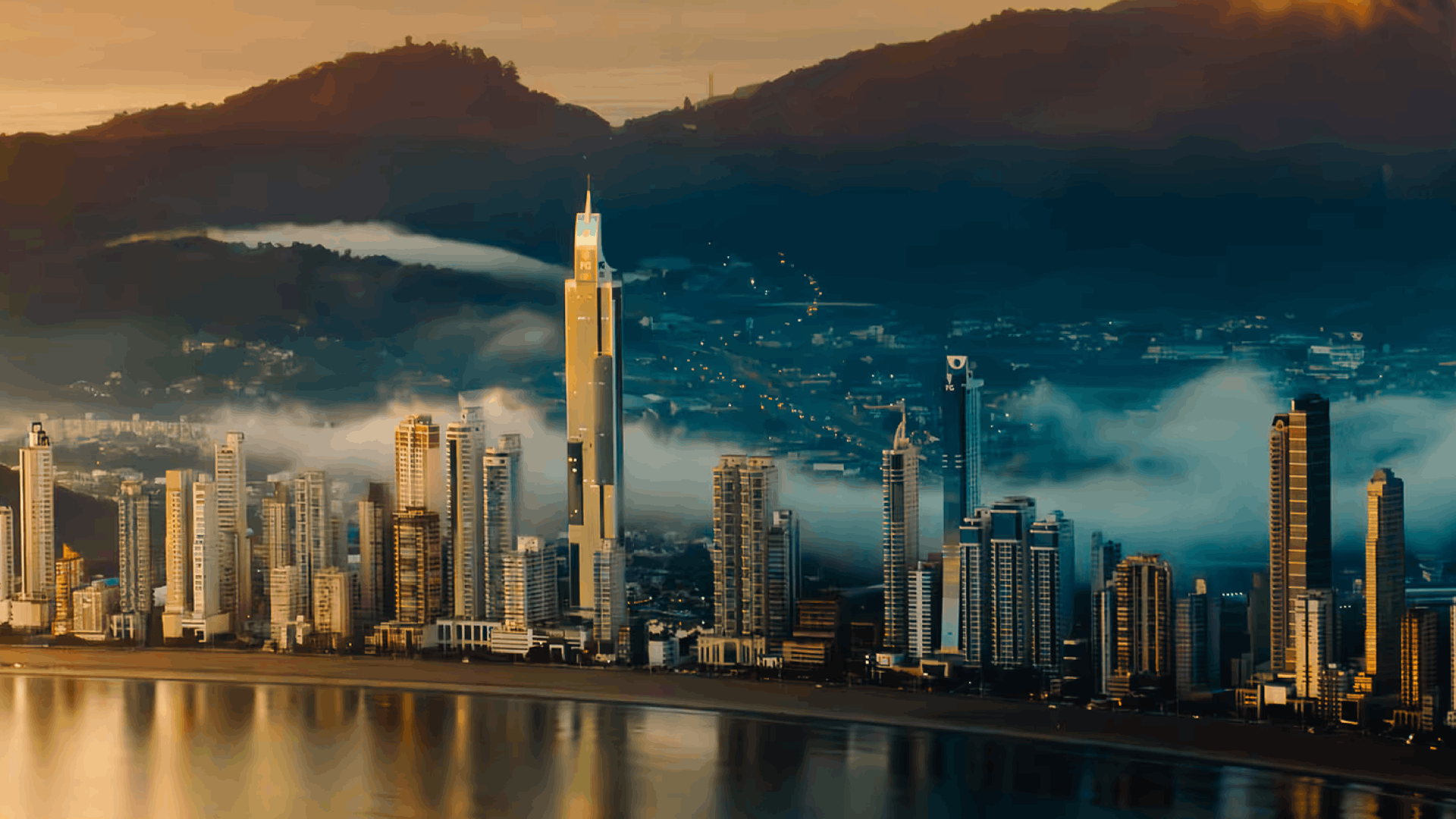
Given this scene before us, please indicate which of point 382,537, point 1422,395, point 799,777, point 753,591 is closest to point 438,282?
point 382,537

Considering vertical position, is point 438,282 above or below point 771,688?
above

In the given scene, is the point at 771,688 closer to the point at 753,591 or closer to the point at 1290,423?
the point at 753,591

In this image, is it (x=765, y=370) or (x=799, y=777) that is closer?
(x=799, y=777)

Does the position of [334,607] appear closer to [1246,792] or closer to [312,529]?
[312,529]

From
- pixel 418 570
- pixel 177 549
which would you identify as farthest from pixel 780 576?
pixel 177 549

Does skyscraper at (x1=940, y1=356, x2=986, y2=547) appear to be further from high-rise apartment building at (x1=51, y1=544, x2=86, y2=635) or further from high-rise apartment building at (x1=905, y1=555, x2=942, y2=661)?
high-rise apartment building at (x1=51, y1=544, x2=86, y2=635)

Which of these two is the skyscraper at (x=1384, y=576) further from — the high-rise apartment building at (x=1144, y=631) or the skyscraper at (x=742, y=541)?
the skyscraper at (x=742, y=541)

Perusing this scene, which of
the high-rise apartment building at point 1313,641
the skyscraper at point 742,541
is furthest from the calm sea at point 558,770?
the skyscraper at point 742,541
